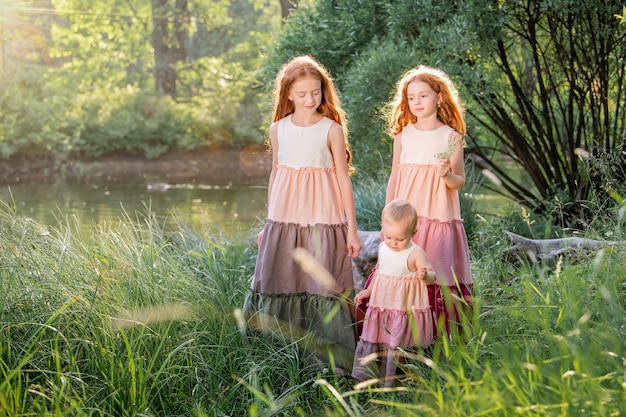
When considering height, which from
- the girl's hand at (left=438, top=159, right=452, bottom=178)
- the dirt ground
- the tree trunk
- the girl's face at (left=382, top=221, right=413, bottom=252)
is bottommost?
the dirt ground

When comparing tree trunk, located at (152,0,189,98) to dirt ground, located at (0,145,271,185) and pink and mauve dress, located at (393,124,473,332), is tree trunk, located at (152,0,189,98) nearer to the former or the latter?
dirt ground, located at (0,145,271,185)

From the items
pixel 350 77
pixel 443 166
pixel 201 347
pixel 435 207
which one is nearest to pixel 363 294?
pixel 435 207

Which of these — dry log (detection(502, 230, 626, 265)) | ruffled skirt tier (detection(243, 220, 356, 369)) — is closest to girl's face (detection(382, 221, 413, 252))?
ruffled skirt tier (detection(243, 220, 356, 369))

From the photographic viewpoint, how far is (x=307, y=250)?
4.27 m

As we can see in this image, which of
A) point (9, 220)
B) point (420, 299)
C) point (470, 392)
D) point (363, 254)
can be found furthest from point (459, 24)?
point (470, 392)

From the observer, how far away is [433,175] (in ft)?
13.9

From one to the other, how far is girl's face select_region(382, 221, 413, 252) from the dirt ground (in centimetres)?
1496

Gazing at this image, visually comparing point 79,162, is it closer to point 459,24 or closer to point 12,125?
point 12,125

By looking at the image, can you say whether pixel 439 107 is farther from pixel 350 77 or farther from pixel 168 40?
pixel 168 40

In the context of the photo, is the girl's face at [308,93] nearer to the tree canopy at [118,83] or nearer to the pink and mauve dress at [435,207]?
the pink and mauve dress at [435,207]

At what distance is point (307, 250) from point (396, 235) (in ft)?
2.04

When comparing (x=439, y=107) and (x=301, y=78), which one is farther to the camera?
(x=439, y=107)

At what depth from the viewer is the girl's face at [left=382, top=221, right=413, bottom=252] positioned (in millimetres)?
3814

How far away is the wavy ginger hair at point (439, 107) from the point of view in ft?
14.0
